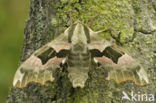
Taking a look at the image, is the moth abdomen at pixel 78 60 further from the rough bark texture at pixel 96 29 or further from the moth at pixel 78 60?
the rough bark texture at pixel 96 29

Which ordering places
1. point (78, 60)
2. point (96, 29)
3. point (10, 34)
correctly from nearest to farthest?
point (78, 60) < point (96, 29) < point (10, 34)

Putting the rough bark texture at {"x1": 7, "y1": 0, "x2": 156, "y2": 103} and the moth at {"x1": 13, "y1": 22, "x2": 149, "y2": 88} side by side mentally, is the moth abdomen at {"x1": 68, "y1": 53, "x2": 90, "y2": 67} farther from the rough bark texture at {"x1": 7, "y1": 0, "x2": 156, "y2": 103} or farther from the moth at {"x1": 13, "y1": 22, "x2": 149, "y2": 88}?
the rough bark texture at {"x1": 7, "y1": 0, "x2": 156, "y2": 103}

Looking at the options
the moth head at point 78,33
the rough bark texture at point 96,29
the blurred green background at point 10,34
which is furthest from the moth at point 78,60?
the blurred green background at point 10,34

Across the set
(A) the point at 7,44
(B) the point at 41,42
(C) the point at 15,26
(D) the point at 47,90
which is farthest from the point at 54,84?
(C) the point at 15,26

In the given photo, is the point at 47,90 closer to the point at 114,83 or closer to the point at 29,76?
the point at 29,76

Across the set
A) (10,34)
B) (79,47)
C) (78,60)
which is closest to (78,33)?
(79,47)

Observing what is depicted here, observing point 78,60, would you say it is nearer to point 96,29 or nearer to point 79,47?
point 79,47

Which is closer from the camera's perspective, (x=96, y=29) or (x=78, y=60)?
(x=78, y=60)
